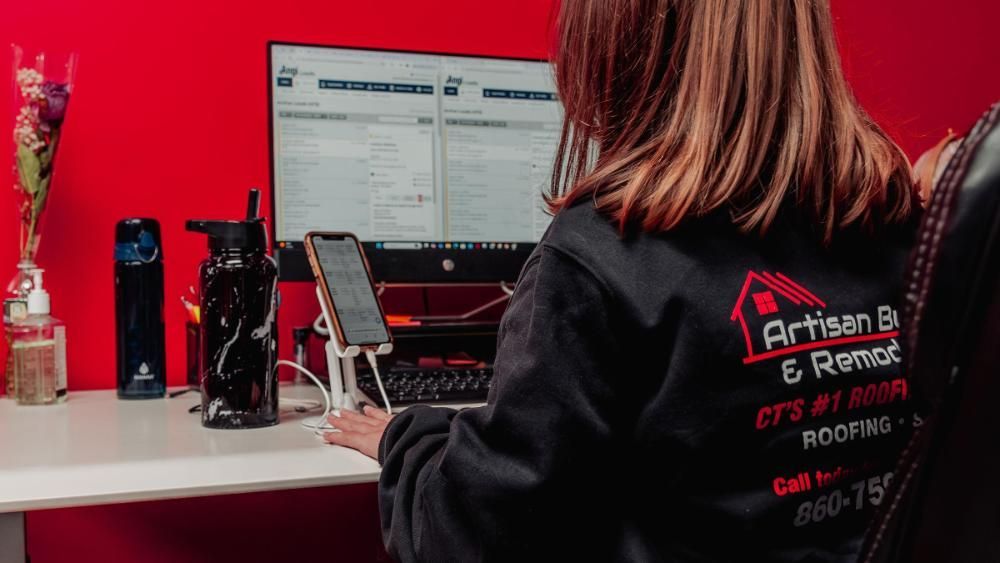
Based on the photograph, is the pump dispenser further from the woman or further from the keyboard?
the woman

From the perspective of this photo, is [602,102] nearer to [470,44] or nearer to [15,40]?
[470,44]

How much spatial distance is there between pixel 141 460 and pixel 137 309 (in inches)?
18.2

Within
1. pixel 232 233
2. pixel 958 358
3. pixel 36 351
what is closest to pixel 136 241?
pixel 36 351

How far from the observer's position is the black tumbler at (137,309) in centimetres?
140

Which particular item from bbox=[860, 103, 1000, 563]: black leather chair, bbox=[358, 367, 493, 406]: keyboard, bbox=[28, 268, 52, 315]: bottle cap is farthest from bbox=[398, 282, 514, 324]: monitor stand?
bbox=[860, 103, 1000, 563]: black leather chair

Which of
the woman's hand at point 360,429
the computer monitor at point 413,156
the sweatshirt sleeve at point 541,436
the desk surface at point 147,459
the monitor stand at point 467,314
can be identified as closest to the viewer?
the sweatshirt sleeve at point 541,436

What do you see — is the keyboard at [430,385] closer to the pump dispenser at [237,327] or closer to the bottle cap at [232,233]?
the pump dispenser at [237,327]

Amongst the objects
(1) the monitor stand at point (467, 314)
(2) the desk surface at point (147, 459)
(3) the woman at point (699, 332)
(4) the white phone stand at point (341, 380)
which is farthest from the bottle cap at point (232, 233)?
(3) the woman at point (699, 332)

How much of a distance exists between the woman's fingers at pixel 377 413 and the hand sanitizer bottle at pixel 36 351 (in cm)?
54

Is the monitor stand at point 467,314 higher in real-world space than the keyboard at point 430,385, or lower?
higher

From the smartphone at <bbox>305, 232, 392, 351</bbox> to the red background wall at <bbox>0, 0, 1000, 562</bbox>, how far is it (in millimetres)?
456

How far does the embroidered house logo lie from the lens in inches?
27.5

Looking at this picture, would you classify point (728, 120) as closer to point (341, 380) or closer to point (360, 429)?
point (360, 429)

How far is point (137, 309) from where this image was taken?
1406 mm
